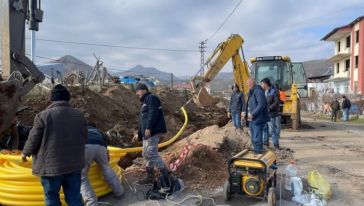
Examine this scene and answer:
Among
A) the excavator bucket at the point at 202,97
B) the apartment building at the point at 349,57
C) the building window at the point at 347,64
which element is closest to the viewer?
the excavator bucket at the point at 202,97

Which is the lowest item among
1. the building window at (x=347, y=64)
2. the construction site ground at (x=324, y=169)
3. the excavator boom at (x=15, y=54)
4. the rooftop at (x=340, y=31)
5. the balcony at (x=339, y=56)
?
the construction site ground at (x=324, y=169)

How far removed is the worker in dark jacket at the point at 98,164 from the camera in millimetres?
6438

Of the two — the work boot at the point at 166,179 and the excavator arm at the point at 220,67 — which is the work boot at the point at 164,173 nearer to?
the work boot at the point at 166,179

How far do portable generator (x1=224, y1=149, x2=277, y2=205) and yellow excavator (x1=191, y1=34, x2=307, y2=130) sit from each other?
32.7 ft

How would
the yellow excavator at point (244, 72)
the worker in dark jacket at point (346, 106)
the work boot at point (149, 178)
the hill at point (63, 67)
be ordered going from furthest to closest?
the worker in dark jacket at point (346, 106) → the hill at point (63, 67) → the yellow excavator at point (244, 72) → the work boot at point (149, 178)

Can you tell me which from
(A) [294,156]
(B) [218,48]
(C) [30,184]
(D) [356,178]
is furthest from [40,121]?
(B) [218,48]

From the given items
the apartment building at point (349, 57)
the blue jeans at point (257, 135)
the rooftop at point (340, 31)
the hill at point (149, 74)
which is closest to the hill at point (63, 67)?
the hill at point (149, 74)

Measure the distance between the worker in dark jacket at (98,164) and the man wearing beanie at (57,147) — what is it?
739mm

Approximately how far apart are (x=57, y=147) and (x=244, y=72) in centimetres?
1395

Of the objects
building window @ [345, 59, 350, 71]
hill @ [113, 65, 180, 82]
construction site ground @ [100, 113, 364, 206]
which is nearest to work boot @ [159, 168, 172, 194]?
construction site ground @ [100, 113, 364, 206]

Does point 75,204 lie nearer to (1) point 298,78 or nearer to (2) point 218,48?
(2) point 218,48

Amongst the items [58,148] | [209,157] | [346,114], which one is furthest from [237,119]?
[346,114]

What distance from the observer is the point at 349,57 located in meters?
51.1

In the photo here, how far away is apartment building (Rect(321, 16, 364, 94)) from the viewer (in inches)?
1810
